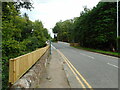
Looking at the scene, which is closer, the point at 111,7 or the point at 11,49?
the point at 11,49

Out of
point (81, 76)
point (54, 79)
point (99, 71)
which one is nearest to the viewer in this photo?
point (54, 79)

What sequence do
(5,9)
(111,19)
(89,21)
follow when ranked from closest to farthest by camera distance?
(5,9)
(111,19)
(89,21)

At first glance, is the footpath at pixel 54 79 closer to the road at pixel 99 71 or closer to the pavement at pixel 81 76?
the pavement at pixel 81 76

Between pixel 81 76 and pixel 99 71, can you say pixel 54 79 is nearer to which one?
pixel 81 76

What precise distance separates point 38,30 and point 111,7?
1831cm

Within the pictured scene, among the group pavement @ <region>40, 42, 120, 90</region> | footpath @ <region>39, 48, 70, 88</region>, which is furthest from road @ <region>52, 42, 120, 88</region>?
footpath @ <region>39, 48, 70, 88</region>

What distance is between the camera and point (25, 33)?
878 inches

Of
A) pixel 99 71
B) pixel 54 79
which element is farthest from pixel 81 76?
pixel 99 71

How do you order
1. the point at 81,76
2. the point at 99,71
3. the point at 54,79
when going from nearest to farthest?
the point at 54,79 → the point at 81,76 → the point at 99,71

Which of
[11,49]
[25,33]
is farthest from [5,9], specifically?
[25,33]

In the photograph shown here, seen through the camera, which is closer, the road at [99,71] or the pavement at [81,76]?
the pavement at [81,76]

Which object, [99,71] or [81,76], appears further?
[99,71]

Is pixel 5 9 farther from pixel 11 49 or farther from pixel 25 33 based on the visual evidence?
pixel 25 33

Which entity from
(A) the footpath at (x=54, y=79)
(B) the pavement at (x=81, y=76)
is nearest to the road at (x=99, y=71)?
(B) the pavement at (x=81, y=76)
